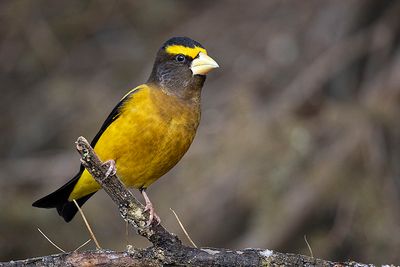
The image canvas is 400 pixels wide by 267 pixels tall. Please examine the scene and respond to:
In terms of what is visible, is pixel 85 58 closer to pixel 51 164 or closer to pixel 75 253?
pixel 51 164

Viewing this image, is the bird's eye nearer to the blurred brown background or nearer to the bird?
the bird

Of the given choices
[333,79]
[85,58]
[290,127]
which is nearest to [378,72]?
[333,79]

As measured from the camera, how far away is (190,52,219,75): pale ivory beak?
14.9 ft

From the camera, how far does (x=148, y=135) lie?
4336mm

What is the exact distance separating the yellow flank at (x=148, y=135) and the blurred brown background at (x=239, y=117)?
130cm

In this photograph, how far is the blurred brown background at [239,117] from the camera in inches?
222

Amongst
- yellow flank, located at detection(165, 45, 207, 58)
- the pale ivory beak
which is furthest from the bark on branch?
yellow flank, located at detection(165, 45, 207, 58)

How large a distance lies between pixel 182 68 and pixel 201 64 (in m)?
0.19

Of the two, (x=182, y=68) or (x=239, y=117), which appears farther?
(x=239, y=117)

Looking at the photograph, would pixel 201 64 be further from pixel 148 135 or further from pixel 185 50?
pixel 148 135

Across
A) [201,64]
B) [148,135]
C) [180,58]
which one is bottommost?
[148,135]

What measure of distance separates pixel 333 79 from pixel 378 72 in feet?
1.48

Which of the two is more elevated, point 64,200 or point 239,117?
point 239,117

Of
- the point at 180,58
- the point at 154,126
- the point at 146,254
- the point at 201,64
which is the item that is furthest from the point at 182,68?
the point at 146,254
